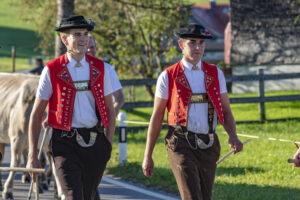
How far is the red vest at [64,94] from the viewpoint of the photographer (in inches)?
208

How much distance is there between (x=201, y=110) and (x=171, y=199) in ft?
10.8

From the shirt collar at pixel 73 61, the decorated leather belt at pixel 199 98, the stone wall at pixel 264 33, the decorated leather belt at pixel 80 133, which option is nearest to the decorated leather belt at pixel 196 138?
the decorated leather belt at pixel 199 98

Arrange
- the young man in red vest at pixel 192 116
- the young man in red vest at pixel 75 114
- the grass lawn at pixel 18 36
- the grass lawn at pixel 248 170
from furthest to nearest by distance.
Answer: the grass lawn at pixel 18 36 < the grass lawn at pixel 248 170 < the young man in red vest at pixel 192 116 < the young man in red vest at pixel 75 114

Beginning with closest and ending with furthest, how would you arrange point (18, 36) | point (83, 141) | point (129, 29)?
point (83, 141) → point (129, 29) → point (18, 36)

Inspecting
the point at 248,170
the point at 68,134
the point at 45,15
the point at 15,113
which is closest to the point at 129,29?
the point at 45,15

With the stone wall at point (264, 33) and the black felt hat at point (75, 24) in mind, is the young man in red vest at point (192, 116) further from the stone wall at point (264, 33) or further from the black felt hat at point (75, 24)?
the stone wall at point (264, 33)

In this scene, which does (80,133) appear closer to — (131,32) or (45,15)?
(131,32)

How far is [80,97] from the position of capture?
5355 millimetres

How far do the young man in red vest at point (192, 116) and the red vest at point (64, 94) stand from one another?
476 millimetres

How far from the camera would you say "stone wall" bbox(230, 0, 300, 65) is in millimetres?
28484

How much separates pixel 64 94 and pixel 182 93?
940 millimetres

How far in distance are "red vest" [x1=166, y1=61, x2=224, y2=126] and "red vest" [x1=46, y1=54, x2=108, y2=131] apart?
551 millimetres

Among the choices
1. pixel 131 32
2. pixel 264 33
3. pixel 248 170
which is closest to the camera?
pixel 248 170

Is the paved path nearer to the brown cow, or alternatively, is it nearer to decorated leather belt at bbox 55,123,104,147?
the brown cow
